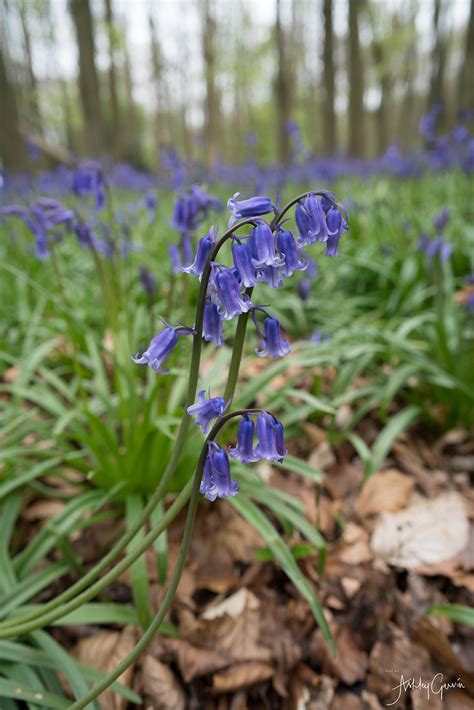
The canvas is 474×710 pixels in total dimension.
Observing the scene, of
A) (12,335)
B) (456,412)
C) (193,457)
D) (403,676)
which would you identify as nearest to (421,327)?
(456,412)

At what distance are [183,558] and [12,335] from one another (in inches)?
121

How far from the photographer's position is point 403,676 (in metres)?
1.77

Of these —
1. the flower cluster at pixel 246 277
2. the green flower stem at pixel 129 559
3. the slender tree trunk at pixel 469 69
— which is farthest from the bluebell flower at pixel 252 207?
the slender tree trunk at pixel 469 69

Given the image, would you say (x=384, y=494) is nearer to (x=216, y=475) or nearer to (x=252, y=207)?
(x=216, y=475)

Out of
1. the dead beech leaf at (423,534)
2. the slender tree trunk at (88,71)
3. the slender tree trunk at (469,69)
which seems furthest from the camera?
the slender tree trunk at (88,71)

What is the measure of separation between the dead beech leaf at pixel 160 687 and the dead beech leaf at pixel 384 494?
1.10 meters

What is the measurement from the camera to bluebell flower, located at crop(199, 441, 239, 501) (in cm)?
112

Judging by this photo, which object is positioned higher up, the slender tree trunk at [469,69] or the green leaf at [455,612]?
the slender tree trunk at [469,69]

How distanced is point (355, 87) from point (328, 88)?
0.58 m

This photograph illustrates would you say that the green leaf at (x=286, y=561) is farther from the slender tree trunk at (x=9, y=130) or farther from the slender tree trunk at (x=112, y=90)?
the slender tree trunk at (x=112, y=90)

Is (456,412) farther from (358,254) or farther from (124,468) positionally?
(358,254)

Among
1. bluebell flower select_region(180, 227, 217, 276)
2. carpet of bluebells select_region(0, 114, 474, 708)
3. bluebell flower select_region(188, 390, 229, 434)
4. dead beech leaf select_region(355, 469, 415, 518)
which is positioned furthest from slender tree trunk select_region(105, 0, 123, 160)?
bluebell flower select_region(188, 390, 229, 434)

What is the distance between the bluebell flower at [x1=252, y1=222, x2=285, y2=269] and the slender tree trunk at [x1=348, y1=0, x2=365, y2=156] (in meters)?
11.4

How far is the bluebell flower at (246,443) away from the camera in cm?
117
